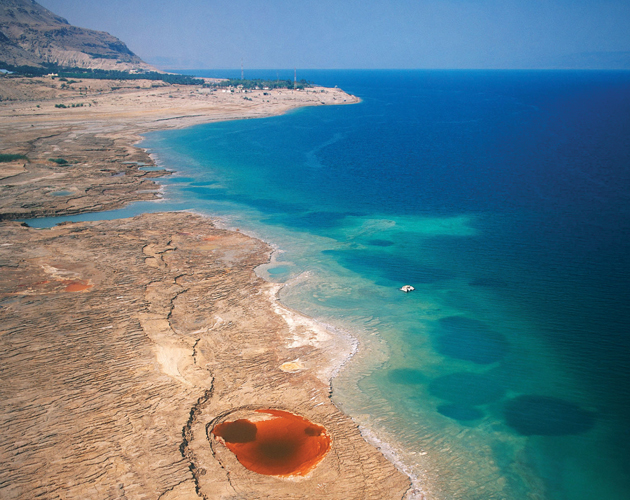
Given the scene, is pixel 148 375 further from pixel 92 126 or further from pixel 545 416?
pixel 92 126

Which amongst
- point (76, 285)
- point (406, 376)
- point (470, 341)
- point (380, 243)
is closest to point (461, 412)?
point (406, 376)

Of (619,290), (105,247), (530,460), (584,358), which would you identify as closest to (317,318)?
(530,460)

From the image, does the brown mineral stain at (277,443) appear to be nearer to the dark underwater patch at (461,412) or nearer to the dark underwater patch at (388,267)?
the dark underwater patch at (461,412)

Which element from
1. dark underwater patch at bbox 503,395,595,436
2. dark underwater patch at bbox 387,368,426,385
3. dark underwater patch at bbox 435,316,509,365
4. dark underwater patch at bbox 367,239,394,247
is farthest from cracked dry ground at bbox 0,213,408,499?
dark underwater patch at bbox 367,239,394,247

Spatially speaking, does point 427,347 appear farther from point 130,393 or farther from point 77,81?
point 77,81

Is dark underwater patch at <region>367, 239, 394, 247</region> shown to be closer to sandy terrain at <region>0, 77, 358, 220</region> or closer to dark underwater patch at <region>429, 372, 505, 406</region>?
dark underwater patch at <region>429, 372, 505, 406</region>
